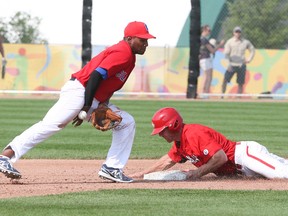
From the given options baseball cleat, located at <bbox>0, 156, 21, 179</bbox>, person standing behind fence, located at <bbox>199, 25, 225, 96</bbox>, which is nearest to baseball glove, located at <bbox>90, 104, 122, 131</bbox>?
baseball cleat, located at <bbox>0, 156, 21, 179</bbox>

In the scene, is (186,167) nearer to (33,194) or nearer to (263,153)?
(263,153)

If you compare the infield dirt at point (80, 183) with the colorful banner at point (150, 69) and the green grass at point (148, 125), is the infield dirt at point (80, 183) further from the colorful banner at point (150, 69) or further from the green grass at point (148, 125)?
the colorful banner at point (150, 69)

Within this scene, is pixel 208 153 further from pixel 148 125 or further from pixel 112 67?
pixel 148 125

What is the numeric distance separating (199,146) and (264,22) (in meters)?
22.9

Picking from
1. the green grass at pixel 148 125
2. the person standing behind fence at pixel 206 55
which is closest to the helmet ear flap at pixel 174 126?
the green grass at pixel 148 125

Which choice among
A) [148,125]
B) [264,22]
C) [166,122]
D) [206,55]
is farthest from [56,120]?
[264,22]

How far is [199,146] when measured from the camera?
10117 millimetres

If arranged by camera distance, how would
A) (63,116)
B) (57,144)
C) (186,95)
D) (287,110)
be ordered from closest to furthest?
(63,116) → (57,144) → (287,110) → (186,95)

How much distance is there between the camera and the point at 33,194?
9062 mm

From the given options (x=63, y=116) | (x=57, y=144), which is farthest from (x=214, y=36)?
(x=63, y=116)

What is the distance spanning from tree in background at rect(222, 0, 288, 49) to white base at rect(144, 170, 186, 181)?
21509mm

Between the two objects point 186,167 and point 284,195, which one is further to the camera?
point 186,167

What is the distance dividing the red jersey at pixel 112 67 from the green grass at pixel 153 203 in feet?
3.57

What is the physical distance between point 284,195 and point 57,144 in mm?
6740
